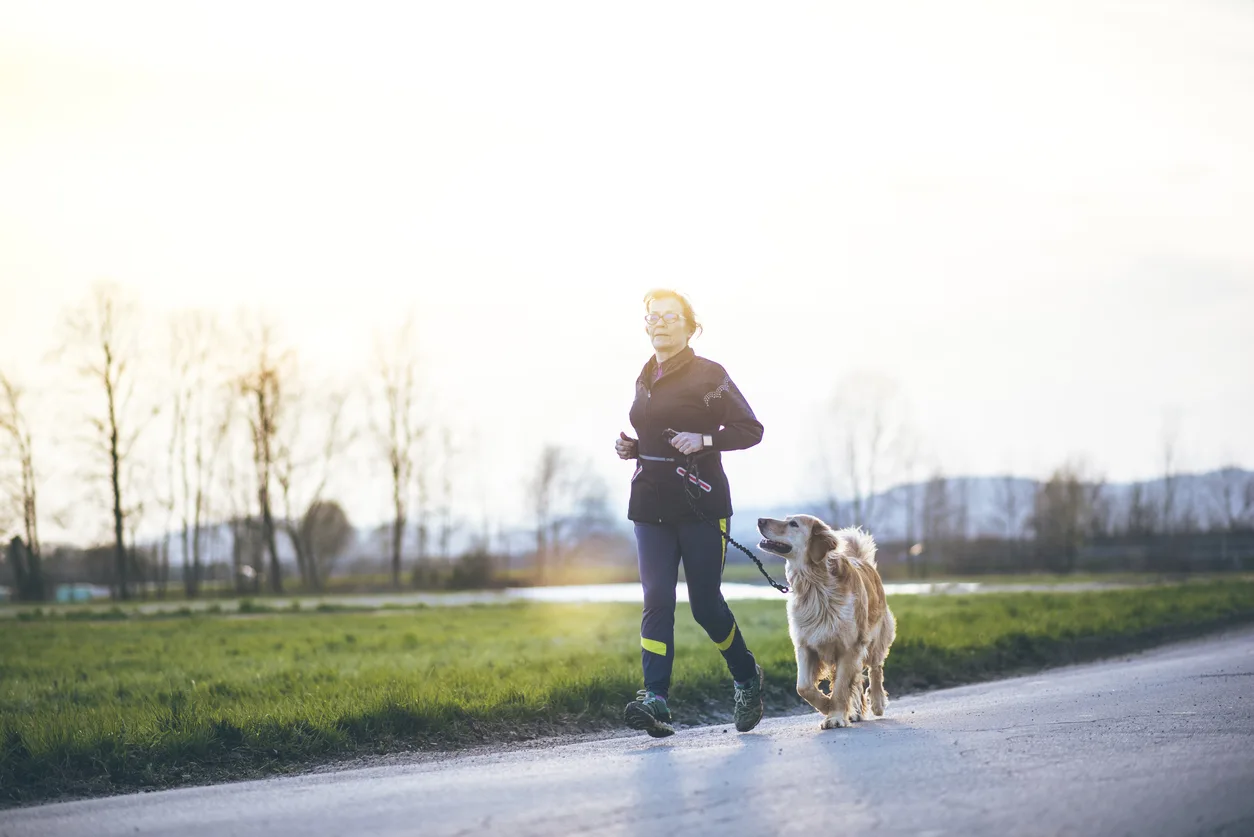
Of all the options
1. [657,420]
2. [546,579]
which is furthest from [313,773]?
[546,579]

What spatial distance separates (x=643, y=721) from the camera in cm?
722

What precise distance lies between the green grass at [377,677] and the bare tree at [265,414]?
24593 mm

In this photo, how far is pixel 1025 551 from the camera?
63.1 meters

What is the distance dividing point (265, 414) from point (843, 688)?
4404cm

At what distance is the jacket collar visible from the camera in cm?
758

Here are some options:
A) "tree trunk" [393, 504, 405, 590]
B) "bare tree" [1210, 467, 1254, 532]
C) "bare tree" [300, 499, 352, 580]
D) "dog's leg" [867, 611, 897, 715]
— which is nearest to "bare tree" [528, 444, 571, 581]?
"bare tree" [300, 499, 352, 580]

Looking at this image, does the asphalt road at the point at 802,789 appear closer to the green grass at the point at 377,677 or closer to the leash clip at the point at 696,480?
the green grass at the point at 377,677

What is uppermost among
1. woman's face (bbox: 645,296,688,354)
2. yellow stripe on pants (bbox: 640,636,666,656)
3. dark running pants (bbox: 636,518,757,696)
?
woman's face (bbox: 645,296,688,354)

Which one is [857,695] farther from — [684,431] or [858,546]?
[684,431]

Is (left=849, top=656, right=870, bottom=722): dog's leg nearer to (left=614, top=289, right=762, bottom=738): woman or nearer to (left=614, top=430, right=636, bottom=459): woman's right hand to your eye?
(left=614, top=289, right=762, bottom=738): woman

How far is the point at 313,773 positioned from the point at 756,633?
10930 millimetres

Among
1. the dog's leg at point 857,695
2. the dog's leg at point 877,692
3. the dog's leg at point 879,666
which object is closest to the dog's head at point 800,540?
the dog's leg at point 857,695

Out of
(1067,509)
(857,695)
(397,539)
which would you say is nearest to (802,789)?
(857,695)

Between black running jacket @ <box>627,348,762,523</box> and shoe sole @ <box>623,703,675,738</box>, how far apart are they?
3.83 ft
